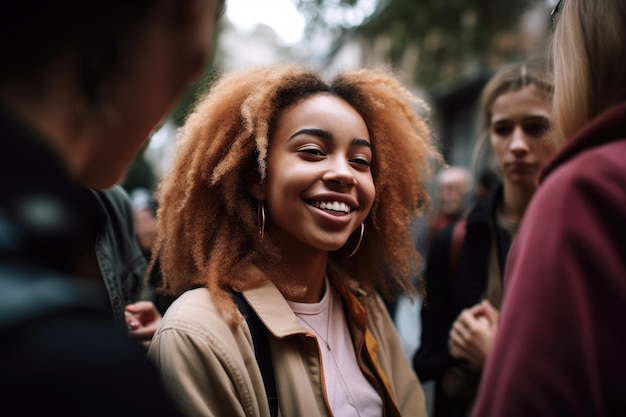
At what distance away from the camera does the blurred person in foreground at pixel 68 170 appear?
65 centimetres

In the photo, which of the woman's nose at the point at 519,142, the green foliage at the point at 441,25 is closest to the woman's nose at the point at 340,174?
the woman's nose at the point at 519,142

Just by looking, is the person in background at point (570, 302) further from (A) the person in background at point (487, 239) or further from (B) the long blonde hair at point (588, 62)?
(A) the person in background at point (487, 239)

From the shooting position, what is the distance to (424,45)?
27.9 ft

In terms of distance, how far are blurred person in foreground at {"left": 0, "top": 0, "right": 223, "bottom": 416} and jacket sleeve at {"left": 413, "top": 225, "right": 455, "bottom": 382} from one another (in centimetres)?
210

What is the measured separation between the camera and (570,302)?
0.92 m

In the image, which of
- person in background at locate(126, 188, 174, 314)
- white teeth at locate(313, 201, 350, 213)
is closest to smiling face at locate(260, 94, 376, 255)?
white teeth at locate(313, 201, 350, 213)

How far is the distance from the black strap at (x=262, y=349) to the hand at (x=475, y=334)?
97 centimetres

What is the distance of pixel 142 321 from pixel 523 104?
84.6 inches

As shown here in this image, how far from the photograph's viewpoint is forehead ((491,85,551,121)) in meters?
2.74

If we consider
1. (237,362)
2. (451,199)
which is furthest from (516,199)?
(451,199)

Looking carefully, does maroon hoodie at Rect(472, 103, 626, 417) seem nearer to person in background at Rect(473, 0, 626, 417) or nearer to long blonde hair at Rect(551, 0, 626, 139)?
person in background at Rect(473, 0, 626, 417)

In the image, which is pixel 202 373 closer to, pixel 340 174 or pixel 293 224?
pixel 293 224

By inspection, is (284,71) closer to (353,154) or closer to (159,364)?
(353,154)

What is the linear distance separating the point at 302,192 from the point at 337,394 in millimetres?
711
